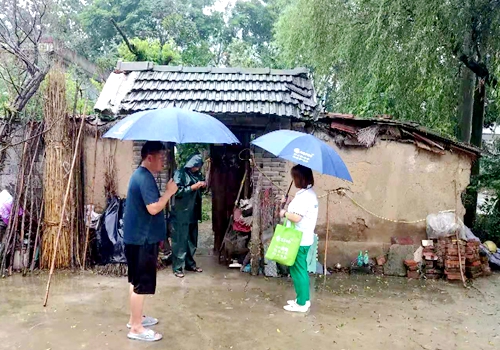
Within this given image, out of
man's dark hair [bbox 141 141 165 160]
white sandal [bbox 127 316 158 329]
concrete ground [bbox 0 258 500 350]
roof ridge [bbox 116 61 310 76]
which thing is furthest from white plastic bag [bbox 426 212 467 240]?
man's dark hair [bbox 141 141 165 160]

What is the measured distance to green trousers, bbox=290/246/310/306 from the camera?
495 cm

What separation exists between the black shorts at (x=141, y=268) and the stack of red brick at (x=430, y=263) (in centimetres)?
449

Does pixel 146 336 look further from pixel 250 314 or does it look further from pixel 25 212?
pixel 25 212

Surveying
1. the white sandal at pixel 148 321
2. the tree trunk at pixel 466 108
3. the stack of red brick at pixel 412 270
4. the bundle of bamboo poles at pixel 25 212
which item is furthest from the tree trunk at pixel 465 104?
the bundle of bamboo poles at pixel 25 212

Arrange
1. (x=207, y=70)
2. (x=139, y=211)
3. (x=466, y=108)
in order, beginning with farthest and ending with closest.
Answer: (x=466, y=108)
(x=207, y=70)
(x=139, y=211)

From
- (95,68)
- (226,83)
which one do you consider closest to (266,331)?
(226,83)

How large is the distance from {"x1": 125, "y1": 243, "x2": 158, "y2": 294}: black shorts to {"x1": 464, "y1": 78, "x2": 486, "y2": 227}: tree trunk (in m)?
7.03

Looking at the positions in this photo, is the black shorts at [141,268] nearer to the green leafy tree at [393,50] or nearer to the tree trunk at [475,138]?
the green leafy tree at [393,50]

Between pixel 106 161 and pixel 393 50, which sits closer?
pixel 106 161

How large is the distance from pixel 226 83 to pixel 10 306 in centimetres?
439

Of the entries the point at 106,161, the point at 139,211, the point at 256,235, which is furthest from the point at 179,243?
the point at 139,211

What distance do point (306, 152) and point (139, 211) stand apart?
186 centimetres

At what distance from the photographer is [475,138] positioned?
31.6ft

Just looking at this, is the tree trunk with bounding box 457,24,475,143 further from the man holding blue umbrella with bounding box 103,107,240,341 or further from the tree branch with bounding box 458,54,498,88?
the man holding blue umbrella with bounding box 103,107,240,341
